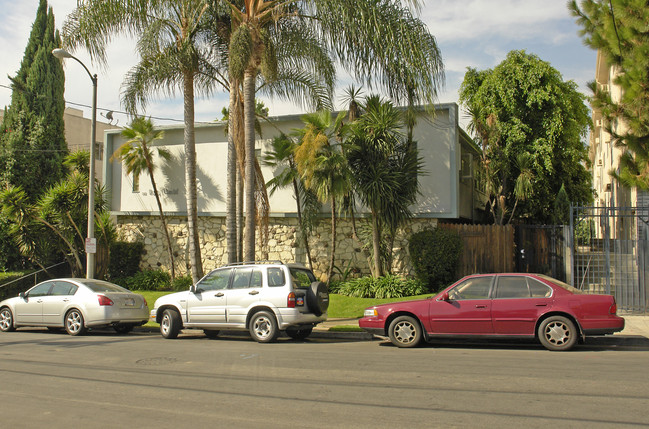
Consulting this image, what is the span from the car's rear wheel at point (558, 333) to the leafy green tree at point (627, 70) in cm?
459

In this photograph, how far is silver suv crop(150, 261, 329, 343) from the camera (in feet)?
38.9

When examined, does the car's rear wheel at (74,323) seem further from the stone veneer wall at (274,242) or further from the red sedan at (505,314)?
the red sedan at (505,314)

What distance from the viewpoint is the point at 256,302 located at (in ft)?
39.5

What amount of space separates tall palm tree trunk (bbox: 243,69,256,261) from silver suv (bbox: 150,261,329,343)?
9.55 ft

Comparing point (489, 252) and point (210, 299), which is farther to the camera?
point (489, 252)

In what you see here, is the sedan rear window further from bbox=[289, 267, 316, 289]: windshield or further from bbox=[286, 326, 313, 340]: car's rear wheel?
bbox=[289, 267, 316, 289]: windshield

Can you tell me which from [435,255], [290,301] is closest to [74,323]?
[290,301]

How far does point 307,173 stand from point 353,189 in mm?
1755

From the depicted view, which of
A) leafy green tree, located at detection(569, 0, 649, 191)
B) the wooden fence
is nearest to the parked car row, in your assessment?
leafy green tree, located at detection(569, 0, 649, 191)

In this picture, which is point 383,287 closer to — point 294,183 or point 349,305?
point 349,305

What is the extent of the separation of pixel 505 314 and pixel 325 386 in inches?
173

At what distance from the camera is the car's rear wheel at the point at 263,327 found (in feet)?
39.0

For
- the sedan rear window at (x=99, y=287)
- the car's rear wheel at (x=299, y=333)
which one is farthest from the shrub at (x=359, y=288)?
the sedan rear window at (x=99, y=287)

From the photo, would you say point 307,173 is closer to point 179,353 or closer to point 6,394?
point 179,353
